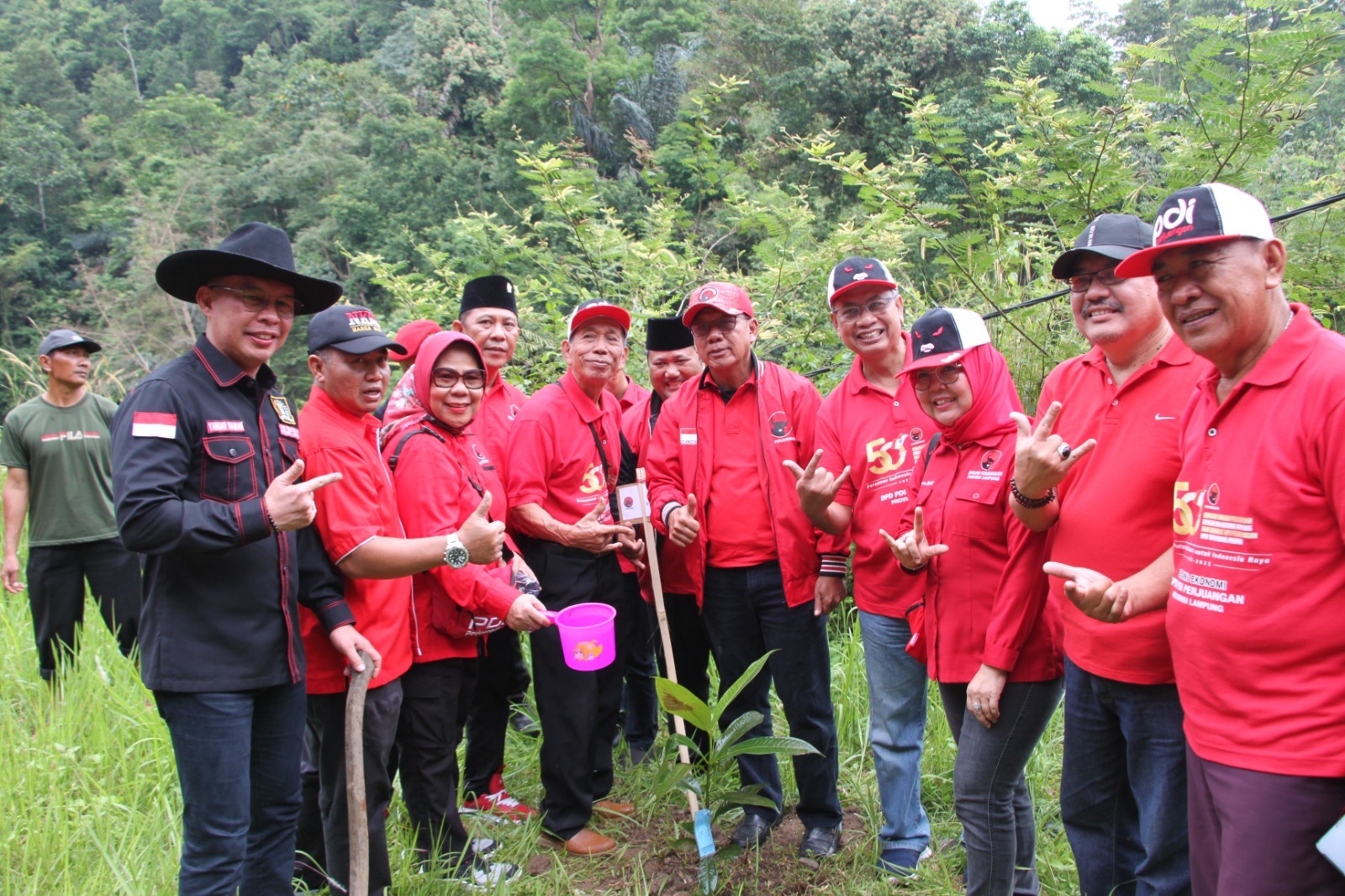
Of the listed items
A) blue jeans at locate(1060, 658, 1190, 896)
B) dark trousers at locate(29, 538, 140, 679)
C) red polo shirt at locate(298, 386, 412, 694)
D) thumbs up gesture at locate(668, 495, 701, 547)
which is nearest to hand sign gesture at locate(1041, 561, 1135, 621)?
blue jeans at locate(1060, 658, 1190, 896)

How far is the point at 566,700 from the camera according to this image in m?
3.44

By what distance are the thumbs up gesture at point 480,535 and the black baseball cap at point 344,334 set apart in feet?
2.07

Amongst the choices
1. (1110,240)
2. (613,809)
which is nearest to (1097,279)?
(1110,240)

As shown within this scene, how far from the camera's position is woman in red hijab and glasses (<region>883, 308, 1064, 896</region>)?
2422mm

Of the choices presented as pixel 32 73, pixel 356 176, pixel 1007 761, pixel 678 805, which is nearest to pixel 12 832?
pixel 678 805

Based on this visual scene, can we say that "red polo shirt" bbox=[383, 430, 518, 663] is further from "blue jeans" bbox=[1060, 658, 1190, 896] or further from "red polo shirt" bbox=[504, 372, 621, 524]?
"blue jeans" bbox=[1060, 658, 1190, 896]

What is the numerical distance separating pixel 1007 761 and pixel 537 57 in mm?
26237

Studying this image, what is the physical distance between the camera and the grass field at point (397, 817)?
3.00 meters

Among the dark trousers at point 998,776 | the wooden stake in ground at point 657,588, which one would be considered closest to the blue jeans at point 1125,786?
the dark trousers at point 998,776

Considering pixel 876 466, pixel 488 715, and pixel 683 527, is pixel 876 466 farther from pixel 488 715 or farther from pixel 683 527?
pixel 488 715

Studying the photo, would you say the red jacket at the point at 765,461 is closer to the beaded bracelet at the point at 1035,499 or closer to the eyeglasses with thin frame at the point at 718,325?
the eyeglasses with thin frame at the point at 718,325

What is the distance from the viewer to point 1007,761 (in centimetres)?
244

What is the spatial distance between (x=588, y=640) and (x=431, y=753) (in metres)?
0.73

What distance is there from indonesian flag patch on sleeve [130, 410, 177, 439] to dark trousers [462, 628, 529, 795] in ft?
6.08
